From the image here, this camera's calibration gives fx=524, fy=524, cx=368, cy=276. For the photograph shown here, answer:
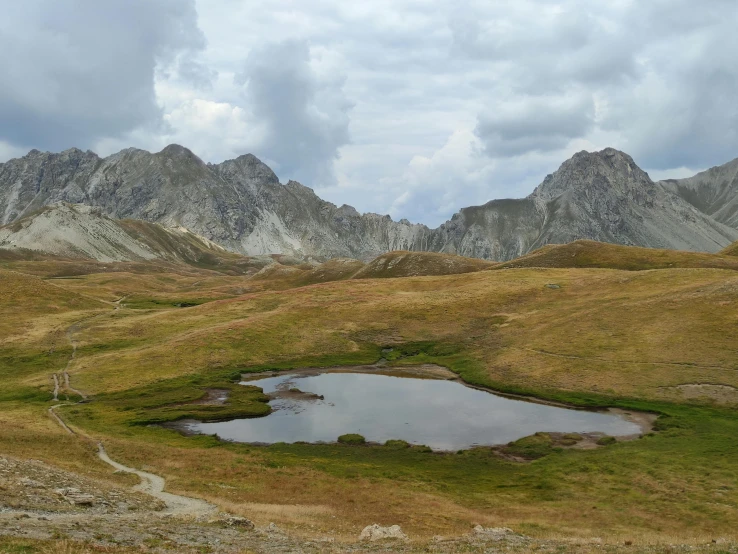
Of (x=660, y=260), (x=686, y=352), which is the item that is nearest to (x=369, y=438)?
(x=686, y=352)

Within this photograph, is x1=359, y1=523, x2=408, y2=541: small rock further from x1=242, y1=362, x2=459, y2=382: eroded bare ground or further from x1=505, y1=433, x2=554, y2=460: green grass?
x1=242, y1=362, x2=459, y2=382: eroded bare ground

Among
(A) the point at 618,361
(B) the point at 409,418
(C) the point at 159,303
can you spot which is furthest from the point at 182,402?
(C) the point at 159,303

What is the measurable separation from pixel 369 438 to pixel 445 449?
8.96m

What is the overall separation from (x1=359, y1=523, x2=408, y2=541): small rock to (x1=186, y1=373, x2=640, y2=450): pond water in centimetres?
2499

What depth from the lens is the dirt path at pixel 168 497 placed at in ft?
114

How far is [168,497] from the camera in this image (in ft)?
125

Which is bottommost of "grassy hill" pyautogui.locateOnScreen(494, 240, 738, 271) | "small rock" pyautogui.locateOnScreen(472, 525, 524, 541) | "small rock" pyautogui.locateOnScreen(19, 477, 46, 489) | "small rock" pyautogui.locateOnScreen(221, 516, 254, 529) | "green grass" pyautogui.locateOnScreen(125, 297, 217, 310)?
"small rock" pyautogui.locateOnScreen(472, 525, 524, 541)

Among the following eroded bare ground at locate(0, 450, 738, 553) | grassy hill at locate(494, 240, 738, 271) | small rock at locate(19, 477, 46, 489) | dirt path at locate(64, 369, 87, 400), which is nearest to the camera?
eroded bare ground at locate(0, 450, 738, 553)

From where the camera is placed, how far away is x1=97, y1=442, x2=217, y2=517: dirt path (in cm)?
3466

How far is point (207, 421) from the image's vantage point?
67.2 metres

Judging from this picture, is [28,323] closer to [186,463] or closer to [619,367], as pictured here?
[186,463]

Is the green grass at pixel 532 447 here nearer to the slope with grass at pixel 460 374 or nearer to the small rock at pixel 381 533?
the slope with grass at pixel 460 374

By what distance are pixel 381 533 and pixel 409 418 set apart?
1375 inches

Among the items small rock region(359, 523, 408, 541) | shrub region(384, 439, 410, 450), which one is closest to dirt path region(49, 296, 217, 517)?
small rock region(359, 523, 408, 541)
